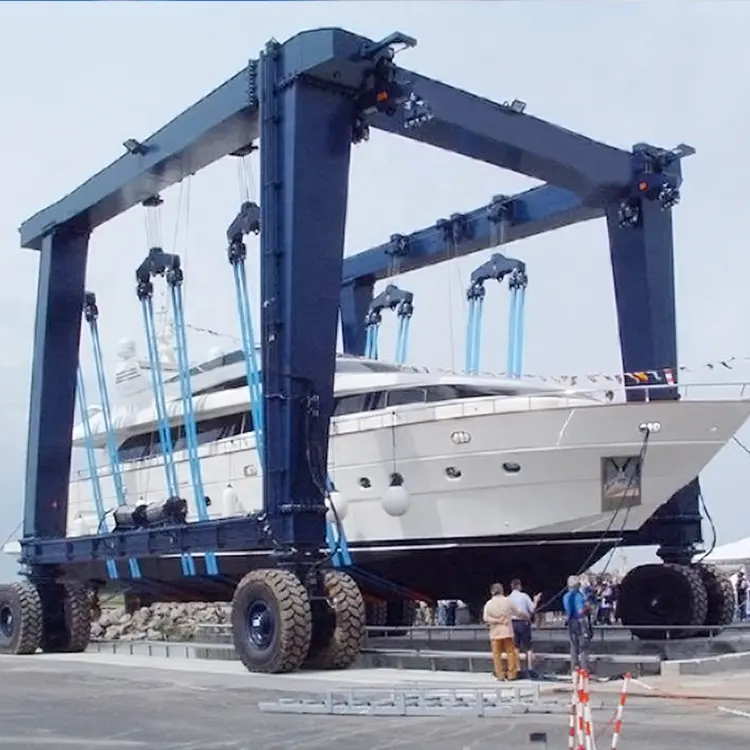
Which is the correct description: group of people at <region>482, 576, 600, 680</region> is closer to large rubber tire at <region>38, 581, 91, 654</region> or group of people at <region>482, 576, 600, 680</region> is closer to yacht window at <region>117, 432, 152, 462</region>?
large rubber tire at <region>38, 581, 91, 654</region>

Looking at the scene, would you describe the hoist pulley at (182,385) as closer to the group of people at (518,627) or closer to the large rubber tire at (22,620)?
the large rubber tire at (22,620)

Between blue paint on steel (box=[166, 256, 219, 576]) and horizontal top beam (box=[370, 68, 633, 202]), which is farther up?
horizontal top beam (box=[370, 68, 633, 202])

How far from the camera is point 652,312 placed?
19750 millimetres

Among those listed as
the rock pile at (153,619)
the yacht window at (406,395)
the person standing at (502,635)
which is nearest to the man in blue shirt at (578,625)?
the person standing at (502,635)

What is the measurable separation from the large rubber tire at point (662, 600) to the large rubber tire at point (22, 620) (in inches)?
398

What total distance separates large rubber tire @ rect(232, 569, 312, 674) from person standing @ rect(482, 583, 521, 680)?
2.39 m

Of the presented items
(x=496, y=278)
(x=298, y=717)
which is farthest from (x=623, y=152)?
(x=298, y=717)

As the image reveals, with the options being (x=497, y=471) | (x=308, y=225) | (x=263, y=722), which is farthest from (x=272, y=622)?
(x=308, y=225)

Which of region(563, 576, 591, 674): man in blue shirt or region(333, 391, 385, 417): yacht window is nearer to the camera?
region(563, 576, 591, 674): man in blue shirt

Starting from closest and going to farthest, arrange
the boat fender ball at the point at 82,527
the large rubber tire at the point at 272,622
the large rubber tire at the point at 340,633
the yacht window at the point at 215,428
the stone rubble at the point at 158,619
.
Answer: the large rubber tire at the point at 272,622, the large rubber tire at the point at 340,633, the yacht window at the point at 215,428, the boat fender ball at the point at 82,527, the stone rubble at the point at 158,619

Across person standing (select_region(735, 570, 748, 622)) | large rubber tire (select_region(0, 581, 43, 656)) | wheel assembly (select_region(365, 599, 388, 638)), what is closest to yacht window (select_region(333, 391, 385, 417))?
wheel assembly (select_region(365, 599, 388, 638))

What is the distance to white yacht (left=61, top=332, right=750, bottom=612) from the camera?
1723 cm

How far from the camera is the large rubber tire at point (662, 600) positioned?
706 inches

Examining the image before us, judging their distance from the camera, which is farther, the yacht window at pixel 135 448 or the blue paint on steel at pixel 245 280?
the yacht window at pixel 135 448
